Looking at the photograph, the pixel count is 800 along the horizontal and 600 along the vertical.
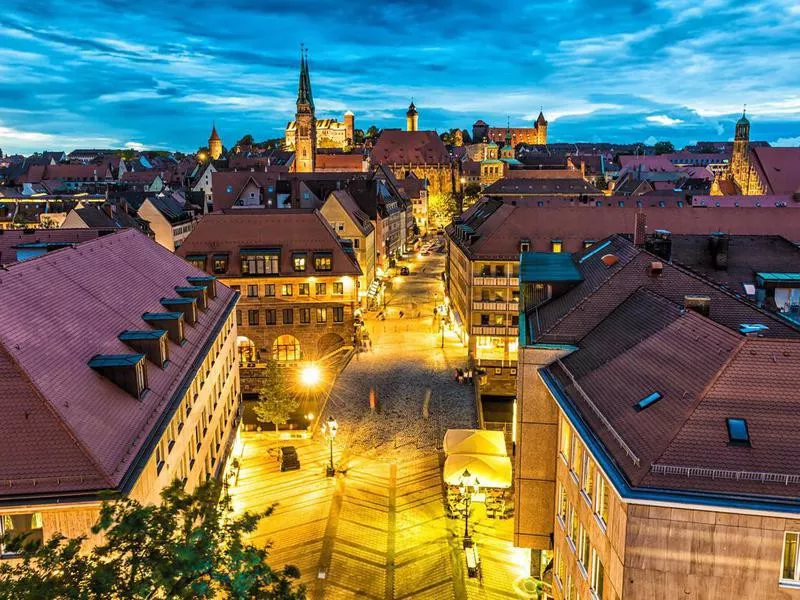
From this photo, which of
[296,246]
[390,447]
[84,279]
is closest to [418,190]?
[296,246]

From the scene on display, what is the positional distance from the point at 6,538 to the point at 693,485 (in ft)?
46.9

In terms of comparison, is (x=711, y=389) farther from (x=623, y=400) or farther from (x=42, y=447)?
(x=42, y=447)

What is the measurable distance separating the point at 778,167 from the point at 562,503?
107674 millimetres

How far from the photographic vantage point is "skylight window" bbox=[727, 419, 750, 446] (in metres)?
17.3

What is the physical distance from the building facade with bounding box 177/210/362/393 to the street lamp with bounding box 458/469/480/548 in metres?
26.7

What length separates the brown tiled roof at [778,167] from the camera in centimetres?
11294

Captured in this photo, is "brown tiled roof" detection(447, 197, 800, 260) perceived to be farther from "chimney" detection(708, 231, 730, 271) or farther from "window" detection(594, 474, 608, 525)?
"window" detection(594, 474, 608, 525)

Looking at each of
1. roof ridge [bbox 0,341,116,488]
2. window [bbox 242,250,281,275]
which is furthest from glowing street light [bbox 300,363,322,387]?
roof ridge [bbox 0,341,116,488]

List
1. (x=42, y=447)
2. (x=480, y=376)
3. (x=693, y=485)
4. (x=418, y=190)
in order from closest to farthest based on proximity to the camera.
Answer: (x=693, y=485), (x=42, y=447), (x=480, y=376), (x=418, y=190)

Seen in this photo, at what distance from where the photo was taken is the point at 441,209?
17150 centimetres

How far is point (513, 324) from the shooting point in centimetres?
5909

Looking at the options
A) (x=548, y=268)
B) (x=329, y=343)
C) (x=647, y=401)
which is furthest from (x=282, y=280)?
(x=647, y=401)

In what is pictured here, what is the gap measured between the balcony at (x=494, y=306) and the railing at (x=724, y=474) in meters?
41.7

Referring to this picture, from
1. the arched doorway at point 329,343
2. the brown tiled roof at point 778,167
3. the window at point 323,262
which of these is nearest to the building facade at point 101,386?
the window at point 323,262
